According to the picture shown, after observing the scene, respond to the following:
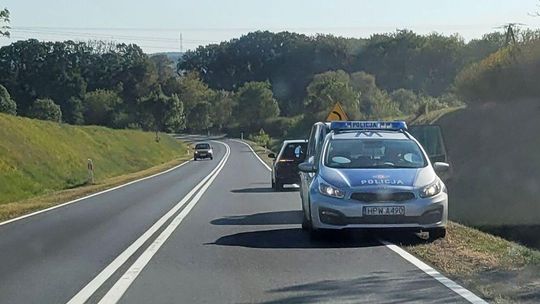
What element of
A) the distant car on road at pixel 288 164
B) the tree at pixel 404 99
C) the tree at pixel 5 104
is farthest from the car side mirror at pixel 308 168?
the tree at pixel 5 104

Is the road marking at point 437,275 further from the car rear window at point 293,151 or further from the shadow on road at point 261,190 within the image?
the car rear window at point 293,151

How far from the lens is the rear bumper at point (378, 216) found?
13.9m

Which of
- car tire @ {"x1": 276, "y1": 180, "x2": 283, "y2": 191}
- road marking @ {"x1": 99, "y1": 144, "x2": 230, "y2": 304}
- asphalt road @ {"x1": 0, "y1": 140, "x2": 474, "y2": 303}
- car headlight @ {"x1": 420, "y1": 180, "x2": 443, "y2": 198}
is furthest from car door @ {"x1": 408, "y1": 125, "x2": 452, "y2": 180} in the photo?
car headlight @ {"x1": 420, "y1": 180, "x2": 443, "y2": 198}

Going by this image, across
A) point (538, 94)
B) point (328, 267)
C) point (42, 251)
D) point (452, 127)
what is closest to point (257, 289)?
point (328, 267)

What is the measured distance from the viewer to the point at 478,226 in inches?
826

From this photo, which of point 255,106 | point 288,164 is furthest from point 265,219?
point 255,106

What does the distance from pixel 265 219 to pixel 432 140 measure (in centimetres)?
844

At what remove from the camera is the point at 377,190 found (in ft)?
45.6

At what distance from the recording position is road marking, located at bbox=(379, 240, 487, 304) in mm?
9399

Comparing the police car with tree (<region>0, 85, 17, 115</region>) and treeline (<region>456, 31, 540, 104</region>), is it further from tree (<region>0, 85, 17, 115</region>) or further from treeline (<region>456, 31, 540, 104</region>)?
tree (<region>0, 85, 17, 115</region>)

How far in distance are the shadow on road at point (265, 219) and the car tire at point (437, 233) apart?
3888 mm

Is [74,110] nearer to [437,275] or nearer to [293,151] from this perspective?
[293,151]

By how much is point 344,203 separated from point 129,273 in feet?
12.2

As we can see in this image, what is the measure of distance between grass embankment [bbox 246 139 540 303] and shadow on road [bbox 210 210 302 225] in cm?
372
